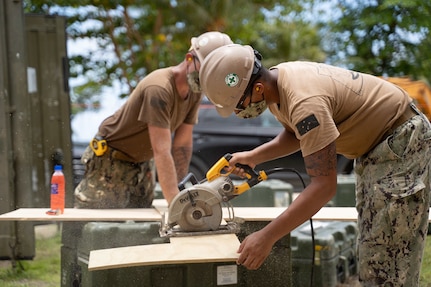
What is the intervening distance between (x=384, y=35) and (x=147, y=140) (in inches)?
246

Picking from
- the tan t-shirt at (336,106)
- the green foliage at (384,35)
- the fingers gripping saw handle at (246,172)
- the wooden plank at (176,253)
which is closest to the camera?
the tan t-shirt at (336,106)

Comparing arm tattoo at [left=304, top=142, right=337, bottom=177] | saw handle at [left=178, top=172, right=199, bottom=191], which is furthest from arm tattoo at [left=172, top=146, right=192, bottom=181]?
arm tattoo at [left=304, top=142, right=337, bottom=177]

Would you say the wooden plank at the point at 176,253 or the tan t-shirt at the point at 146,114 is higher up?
the tan t-shirt at the point at 146,114

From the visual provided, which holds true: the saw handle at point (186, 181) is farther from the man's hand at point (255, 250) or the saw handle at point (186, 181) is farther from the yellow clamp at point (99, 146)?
the yellow clamp at point (99, 146)

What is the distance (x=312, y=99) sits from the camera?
9.11 ft

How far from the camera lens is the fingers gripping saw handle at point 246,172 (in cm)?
347

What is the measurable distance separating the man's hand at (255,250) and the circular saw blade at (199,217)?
1.63 ft

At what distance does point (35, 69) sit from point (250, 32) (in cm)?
878

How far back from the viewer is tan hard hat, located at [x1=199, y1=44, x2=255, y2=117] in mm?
2939

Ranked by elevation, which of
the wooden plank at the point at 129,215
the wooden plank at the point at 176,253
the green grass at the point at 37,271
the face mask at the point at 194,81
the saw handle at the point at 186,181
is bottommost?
the green grass at the point at 37,271

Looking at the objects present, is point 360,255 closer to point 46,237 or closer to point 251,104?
point 251,104

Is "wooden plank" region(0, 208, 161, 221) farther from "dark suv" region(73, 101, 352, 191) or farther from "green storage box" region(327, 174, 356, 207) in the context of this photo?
"dark suv" region(73, 101, 352, 191)

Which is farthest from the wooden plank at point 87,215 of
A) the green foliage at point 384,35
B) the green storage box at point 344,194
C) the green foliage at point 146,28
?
the green foliage at point 146,28

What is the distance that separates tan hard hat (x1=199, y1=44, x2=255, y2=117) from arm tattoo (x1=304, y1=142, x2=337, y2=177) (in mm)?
475
